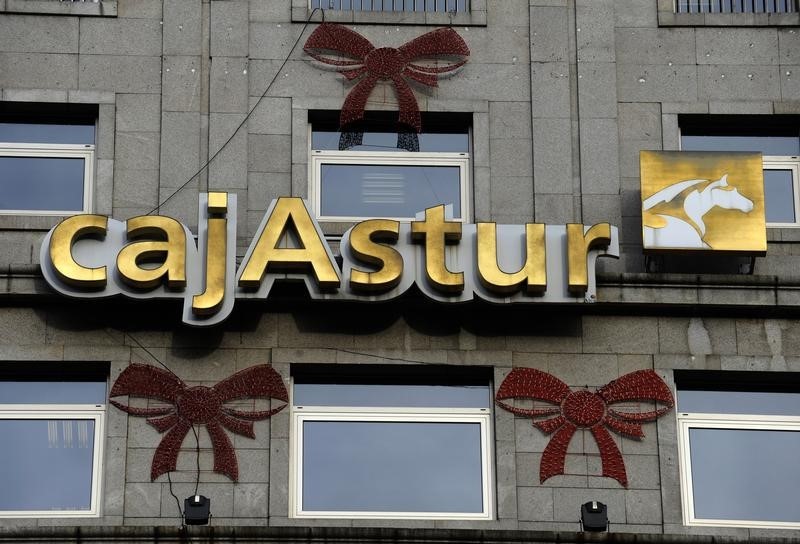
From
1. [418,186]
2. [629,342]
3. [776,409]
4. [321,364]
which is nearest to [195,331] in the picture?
[321,364]

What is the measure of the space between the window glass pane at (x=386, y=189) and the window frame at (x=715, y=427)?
4.38 m

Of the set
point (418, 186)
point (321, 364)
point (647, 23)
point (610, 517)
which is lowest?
point (610, 517)

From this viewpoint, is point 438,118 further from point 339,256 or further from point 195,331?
point 195,331

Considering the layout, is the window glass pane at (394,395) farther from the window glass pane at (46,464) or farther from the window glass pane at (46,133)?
the window glass pane at (46,133)

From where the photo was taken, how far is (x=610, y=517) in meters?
26.4

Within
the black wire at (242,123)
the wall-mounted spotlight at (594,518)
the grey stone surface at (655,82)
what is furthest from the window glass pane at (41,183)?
the wall-mounted spotlight at (594,518)

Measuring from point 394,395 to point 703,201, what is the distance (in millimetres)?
4991

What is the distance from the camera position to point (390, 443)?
27.5 m

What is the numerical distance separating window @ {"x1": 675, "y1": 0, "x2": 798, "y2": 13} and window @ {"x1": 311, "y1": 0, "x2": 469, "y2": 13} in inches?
128

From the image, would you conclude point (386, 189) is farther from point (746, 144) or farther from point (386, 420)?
point (746, 144)

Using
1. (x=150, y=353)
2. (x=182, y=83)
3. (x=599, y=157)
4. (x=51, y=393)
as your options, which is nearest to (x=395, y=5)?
(x=182, y=83)

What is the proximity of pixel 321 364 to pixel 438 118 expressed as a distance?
13.9ft

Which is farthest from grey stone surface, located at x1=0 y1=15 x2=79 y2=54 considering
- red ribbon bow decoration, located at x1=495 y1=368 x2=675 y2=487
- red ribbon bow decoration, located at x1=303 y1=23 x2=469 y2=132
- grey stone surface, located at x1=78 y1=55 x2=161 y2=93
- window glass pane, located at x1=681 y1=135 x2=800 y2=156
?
window glass pane, located at x1=681 y1=135 x2=800 y2=156

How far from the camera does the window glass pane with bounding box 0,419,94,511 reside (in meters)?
26.8
